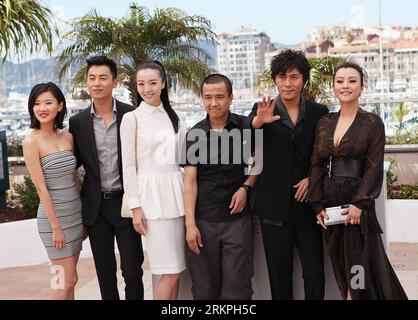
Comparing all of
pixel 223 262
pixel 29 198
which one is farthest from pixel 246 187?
pixel 29 198

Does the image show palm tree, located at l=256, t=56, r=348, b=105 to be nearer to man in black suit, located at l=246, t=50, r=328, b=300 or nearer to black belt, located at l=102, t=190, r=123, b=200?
man in black suit, located at l=246, t=50, r=328, b=300

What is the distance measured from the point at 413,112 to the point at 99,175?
6.58 meters

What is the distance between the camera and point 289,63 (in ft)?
11.5

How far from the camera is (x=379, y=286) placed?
349 cm

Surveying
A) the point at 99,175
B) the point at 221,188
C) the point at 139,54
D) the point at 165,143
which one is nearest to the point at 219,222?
the point at 221,188

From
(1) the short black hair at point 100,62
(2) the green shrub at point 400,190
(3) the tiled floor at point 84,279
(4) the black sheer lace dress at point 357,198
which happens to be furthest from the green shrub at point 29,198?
(4) the black sheer lace dress at point 357,198

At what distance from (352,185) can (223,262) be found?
2.61 ft

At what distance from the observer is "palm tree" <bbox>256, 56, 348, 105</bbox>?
8867mm

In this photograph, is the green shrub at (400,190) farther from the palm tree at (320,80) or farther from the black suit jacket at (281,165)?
the black suit jacket at (281,165)

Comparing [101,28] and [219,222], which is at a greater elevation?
[101,28]

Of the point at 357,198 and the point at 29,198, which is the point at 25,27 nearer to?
the point at 29,198

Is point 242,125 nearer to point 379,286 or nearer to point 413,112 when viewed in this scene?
point 379,286

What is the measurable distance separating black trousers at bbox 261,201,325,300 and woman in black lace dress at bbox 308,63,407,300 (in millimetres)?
98

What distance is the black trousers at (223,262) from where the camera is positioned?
349cm
